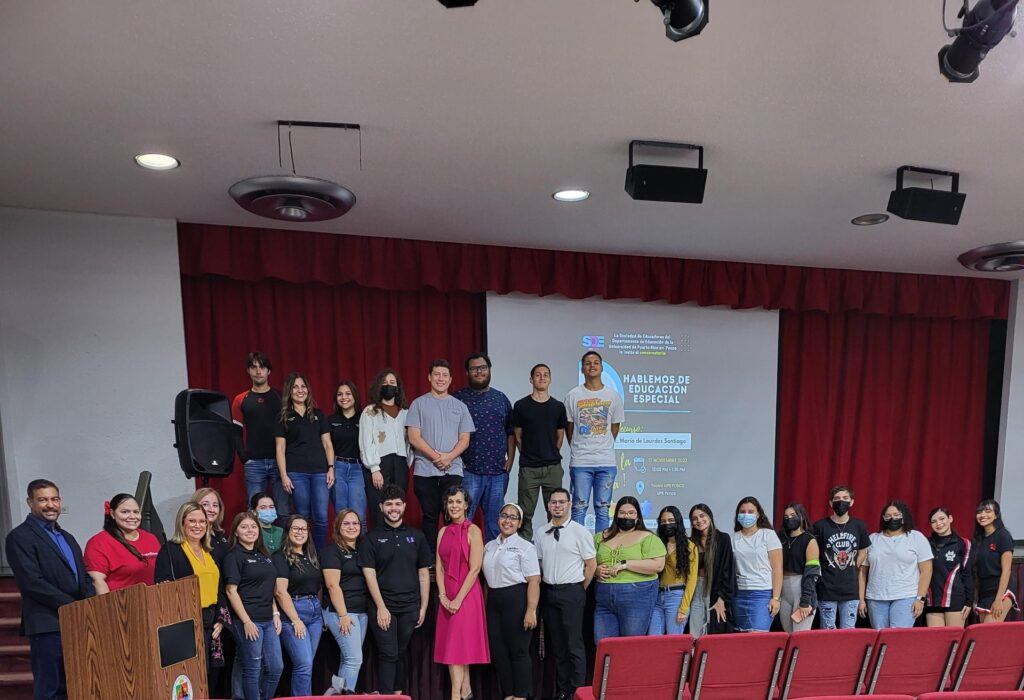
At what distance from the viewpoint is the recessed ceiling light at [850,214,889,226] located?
485 centimetres

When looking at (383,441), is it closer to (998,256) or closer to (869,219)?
(869,219)

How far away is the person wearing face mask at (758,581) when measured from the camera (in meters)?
4.46

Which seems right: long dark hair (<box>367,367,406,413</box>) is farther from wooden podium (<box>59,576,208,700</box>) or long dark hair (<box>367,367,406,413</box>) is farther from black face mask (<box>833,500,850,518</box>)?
black face mask (<box>833,500,850,518</box>)

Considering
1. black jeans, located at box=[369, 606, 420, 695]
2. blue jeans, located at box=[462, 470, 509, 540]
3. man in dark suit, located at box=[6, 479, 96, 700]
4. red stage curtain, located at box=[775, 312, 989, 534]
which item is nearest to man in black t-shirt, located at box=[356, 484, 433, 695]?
black jeans, located at box=[369, 606, 420, 695]

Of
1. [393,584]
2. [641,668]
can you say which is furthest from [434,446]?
[641,668]

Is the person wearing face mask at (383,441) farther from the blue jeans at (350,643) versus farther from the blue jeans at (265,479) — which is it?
the blue jeans at (350,643)

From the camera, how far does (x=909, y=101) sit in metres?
3.05

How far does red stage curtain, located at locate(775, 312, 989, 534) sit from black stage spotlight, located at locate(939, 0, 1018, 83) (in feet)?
16.2

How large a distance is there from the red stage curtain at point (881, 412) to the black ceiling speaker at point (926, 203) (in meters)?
3.16

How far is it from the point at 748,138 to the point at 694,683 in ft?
8.23

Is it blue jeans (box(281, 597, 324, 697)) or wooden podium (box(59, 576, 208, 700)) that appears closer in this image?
wooden podium (box(59, 576, 208, 700))

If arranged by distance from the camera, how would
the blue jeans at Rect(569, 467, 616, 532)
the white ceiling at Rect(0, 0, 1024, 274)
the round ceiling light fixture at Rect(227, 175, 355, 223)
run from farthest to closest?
the blue jeans at Rect(569, 467, 616, 532) < the round ceiling light fixture at Rect(227, 175, 355, 223) < the white ceiling at Rect(0, 0, 1024, 274)

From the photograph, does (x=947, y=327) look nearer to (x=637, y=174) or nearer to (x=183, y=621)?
(x=637, y=174)

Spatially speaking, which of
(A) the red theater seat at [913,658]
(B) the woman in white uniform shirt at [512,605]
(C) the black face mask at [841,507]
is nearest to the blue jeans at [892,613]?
(C) the black face mask at [841,507]
